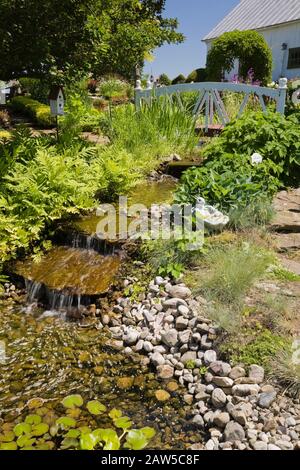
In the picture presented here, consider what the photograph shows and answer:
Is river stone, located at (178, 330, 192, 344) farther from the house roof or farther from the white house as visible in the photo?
the house roof

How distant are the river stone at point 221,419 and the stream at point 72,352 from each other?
0.53 ft

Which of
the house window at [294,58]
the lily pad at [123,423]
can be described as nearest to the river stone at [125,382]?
the lily pad at [123,423]

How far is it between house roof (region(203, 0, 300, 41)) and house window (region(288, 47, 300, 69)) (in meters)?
1.41

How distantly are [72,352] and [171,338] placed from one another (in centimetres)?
89

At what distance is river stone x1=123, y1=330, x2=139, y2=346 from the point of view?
4.04 m

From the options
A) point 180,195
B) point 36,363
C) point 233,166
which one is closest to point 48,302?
point 36,363

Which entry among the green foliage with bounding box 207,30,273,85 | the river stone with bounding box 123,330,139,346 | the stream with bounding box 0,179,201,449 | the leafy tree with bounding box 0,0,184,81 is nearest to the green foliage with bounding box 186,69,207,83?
the green foliage with bounding box 207,30,273,85

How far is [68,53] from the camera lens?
670cm

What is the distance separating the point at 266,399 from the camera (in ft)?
9.81

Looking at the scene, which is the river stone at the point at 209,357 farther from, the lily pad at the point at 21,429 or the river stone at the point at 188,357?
the lily pad at the point at 21,429

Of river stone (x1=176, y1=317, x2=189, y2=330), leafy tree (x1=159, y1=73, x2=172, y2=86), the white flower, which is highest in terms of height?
leafy tree (x1=159, y1=73, x2=172, y2=86)

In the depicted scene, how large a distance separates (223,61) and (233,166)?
11.6 meters

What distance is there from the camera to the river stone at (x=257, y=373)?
3166 millimetres
